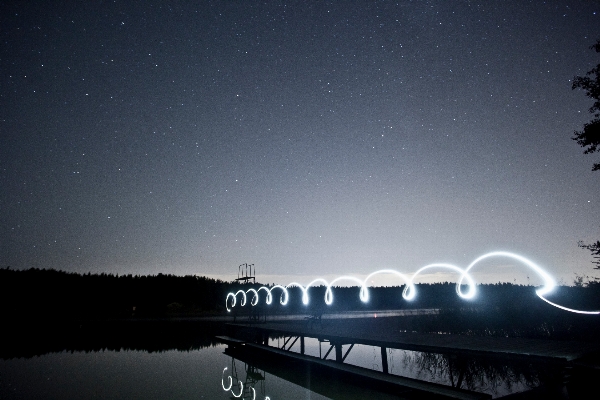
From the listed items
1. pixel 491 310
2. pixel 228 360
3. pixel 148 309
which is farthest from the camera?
pixel 148 309

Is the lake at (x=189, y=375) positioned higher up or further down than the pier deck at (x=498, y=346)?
further down

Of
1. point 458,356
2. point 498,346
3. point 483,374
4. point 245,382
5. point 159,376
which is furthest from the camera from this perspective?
point 159,376

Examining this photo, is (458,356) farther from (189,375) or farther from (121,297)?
(121,297)

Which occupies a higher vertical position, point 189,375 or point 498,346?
point 498,346

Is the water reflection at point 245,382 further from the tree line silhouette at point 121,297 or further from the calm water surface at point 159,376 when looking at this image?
the tree line silhouette at point 121,297

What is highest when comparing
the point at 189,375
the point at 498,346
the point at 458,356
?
the point at 498,346

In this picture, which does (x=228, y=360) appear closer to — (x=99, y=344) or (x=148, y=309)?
(x=99, y=344)

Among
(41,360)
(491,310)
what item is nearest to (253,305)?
(41,360)

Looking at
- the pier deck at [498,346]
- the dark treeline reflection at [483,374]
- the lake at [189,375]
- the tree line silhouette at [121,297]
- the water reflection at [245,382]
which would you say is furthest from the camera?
the tree line silhouette at [121,297]

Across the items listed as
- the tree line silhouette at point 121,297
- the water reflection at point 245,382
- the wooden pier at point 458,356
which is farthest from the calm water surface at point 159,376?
the tree line silhouette at point 121,297

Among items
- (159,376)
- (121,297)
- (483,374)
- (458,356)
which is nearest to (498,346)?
(458,356)

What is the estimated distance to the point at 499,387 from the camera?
11141mm

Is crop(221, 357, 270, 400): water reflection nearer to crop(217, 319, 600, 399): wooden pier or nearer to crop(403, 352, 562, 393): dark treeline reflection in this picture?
crop(217, 319, 600, 399): wooden pier

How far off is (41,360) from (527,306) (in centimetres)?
2361
